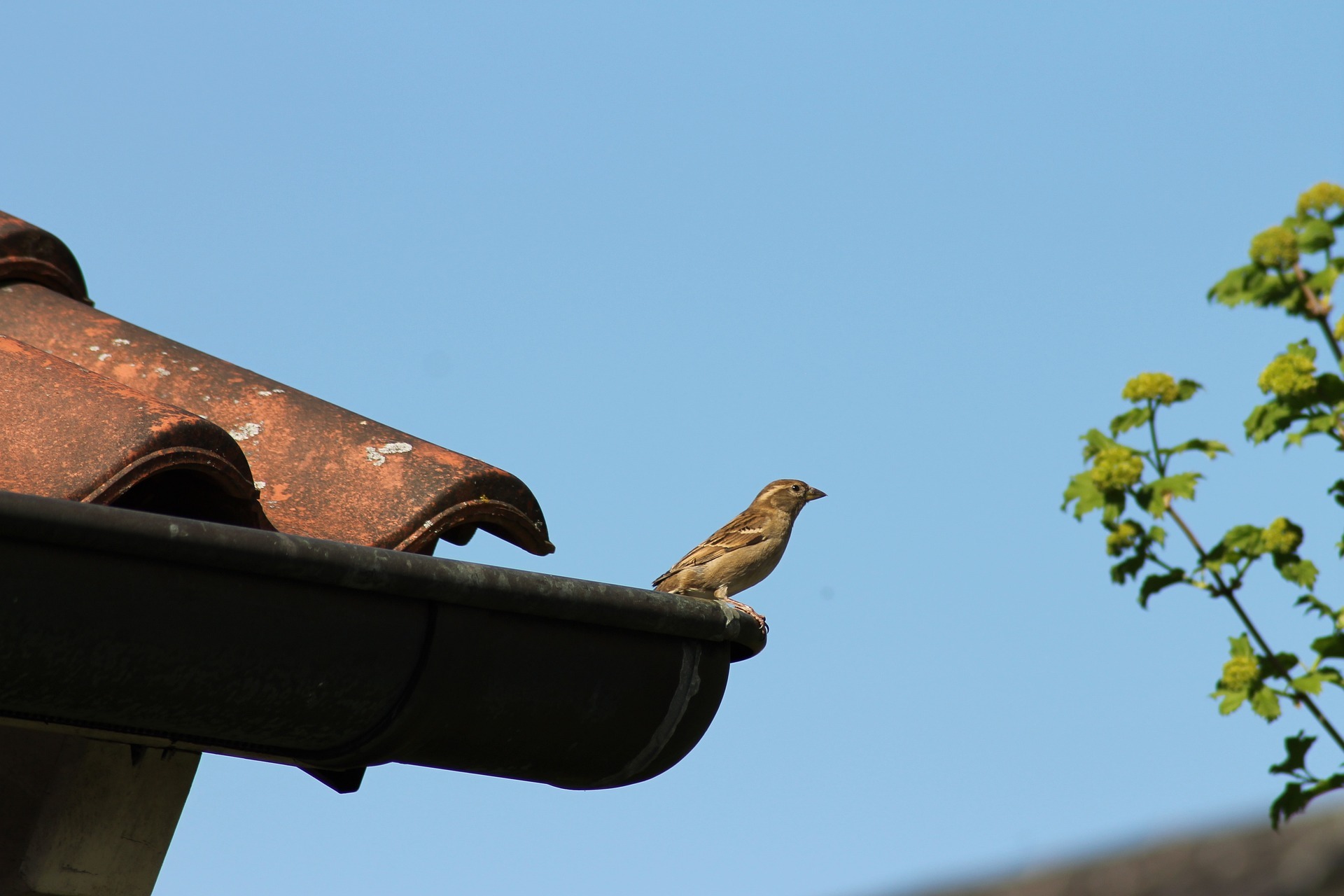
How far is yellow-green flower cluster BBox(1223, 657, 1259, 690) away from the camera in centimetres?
411

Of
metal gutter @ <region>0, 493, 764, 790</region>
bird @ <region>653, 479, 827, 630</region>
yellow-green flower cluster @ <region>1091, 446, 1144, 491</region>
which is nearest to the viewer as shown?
metal gutter @ <region>0, 493, 764, 790</region>

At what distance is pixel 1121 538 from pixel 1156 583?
0.52 ft

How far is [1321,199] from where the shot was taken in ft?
14.5

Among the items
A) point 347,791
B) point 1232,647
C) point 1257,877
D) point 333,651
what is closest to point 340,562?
point 333,651

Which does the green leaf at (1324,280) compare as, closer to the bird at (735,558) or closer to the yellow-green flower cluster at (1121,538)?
the yellow-green flower cluster at (1121,538)

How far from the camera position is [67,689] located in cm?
248

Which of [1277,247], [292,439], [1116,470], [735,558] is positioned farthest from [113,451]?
[735,558]

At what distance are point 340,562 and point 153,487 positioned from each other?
74 centimetres

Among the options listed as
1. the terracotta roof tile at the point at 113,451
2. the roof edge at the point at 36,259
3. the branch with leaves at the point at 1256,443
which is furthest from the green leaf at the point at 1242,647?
the roof edge at the point at 36,259

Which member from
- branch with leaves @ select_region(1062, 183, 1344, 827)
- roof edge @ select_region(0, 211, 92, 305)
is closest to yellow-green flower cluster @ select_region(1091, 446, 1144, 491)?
branch with leaves @ select_region(1062, 183, 1344, 827)

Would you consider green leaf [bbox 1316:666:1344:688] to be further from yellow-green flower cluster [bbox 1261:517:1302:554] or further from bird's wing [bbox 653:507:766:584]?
bird's wing [bbox 653:507:766:584]

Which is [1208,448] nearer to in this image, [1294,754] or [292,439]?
[1294,754]

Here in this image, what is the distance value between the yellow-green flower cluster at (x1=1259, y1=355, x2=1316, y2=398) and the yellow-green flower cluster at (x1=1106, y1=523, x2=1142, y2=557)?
0.56 meters

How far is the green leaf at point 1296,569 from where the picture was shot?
4.25 meters
